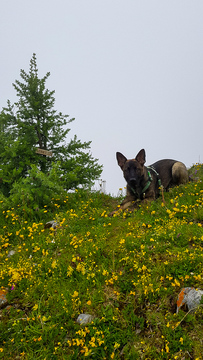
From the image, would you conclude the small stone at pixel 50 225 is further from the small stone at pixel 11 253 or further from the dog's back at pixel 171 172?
the dog's back at pixel 171 172

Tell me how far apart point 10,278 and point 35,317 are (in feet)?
4.01

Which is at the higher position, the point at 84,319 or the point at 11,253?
the point at 11,253

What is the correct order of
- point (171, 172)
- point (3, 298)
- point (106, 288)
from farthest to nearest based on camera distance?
point (171, 172) → point (3, 298) → point (106, 288)

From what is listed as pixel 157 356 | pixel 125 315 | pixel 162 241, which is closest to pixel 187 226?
pixel 162 241

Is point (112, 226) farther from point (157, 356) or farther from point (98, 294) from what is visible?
point (157, 356)

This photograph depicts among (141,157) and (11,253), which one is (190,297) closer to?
(11,253)

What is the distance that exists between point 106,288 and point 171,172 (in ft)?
19.0

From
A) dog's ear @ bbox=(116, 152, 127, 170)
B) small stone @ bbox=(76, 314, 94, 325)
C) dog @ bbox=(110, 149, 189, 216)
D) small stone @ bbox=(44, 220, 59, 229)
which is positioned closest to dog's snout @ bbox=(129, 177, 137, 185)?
dog @ bbox=(110, 149, 189, 216)

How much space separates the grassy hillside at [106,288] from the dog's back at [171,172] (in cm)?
256

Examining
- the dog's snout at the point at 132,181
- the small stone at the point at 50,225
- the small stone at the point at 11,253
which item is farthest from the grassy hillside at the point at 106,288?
the dog's snout at the point at 132,181

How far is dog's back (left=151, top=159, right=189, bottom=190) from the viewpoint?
8750mm

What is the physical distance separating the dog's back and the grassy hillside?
2558 millimetres

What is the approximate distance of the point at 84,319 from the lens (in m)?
3.77

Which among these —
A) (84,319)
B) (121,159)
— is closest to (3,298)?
(84,319)
